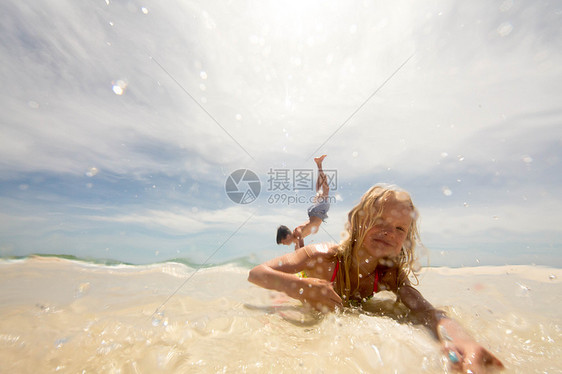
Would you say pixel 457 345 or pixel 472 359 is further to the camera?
pixel 457 345

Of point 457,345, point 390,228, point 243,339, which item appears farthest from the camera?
point 390,228

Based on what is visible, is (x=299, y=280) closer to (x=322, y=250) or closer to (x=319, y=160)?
(x=322, y=250)

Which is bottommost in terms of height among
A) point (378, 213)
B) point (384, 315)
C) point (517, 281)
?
point (517, 281)

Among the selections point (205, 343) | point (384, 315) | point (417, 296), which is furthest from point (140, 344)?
point (417, 296)

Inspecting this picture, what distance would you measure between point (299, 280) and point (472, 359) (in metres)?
1.43

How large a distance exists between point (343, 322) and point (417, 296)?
1158mm

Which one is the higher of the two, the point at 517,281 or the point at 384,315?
the point at 384,315

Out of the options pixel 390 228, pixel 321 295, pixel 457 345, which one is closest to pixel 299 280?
pixel 321 295

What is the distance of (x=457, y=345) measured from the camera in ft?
5.68

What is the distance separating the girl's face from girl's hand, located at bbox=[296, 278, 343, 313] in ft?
2.63

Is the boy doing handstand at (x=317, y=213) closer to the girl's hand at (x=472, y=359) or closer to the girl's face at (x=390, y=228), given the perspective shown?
the girl's face at (x=390, y=228)

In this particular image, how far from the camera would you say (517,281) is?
5977mm

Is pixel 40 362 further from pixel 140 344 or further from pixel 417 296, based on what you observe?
pixel 417 296

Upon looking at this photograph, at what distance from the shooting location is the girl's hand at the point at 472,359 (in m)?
1.52
